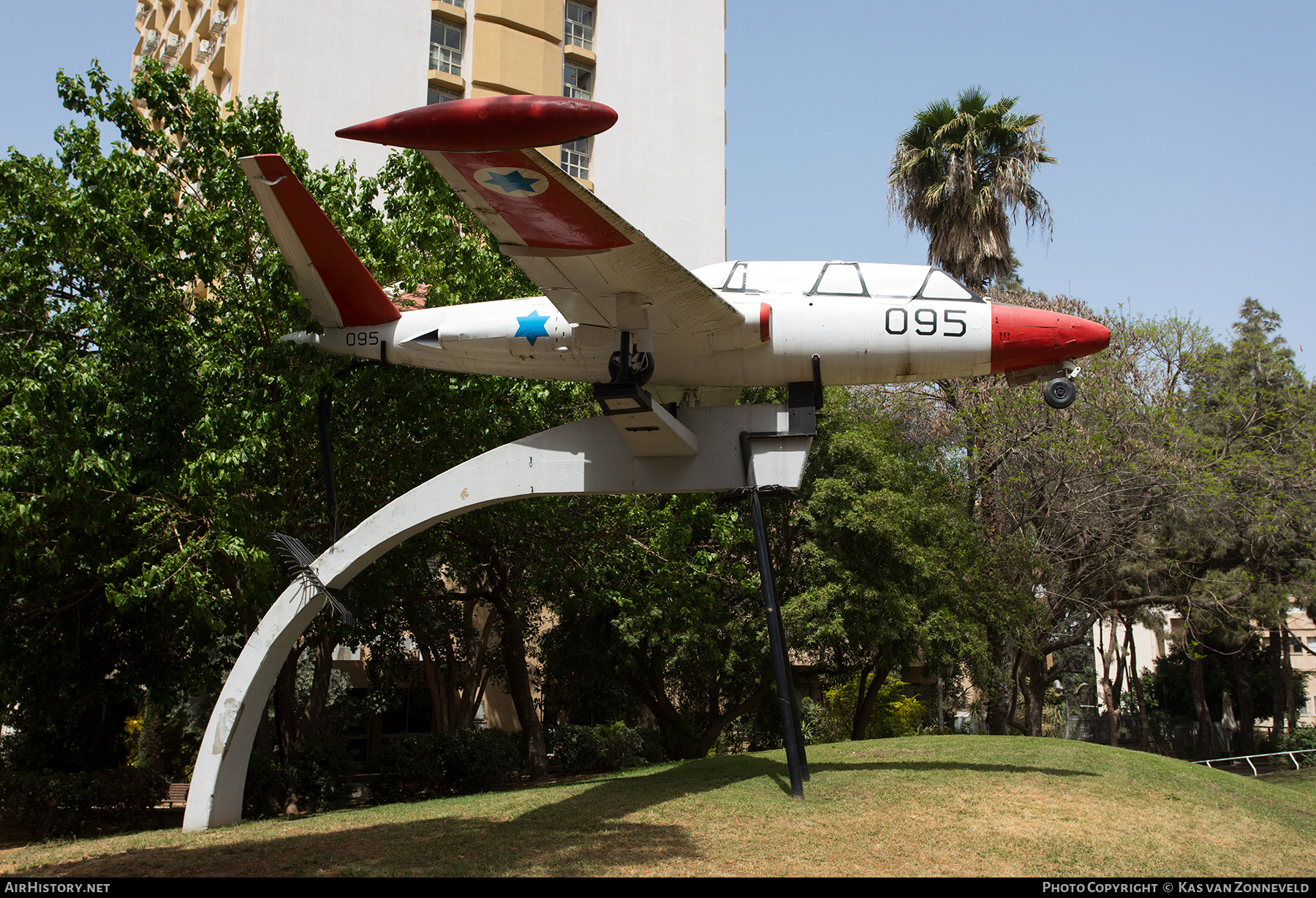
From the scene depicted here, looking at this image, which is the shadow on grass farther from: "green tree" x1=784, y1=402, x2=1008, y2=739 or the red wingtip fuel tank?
"green tree" x1=784, y1=402, x2=1008, y2=739

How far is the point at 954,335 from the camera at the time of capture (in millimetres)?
11117

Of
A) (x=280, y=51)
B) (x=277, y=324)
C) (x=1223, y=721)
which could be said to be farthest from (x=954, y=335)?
(x=1223, y=721)

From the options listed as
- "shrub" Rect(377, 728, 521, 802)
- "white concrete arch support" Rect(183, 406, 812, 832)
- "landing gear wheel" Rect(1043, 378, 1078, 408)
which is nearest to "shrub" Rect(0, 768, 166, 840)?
"shrub" Rect(377, 728, 521, 802)

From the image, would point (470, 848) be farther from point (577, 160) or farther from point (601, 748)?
point (577, 160)

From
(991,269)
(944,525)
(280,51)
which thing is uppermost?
(280,51)

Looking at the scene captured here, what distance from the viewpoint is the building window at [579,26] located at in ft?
125

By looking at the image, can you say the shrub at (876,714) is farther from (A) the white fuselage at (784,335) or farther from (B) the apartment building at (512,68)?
(A) the white fuselage at (784,335)

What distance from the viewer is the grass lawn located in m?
8.12

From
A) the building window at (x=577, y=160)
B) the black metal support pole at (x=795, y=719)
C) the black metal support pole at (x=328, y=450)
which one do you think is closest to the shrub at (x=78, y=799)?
the black metal support pole at (x=328, y=450)

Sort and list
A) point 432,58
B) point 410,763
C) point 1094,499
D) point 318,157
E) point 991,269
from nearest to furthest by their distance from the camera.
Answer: point 410,763 → point 1094,499 → point 991,269 → point 318,157 → point 432,58

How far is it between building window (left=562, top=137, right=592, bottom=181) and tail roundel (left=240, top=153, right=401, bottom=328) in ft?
83.5

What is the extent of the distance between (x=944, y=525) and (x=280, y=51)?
26762mm

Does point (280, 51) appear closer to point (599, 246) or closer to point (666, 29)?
point (666, 29)

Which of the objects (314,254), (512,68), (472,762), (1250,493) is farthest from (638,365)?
(512,68)
